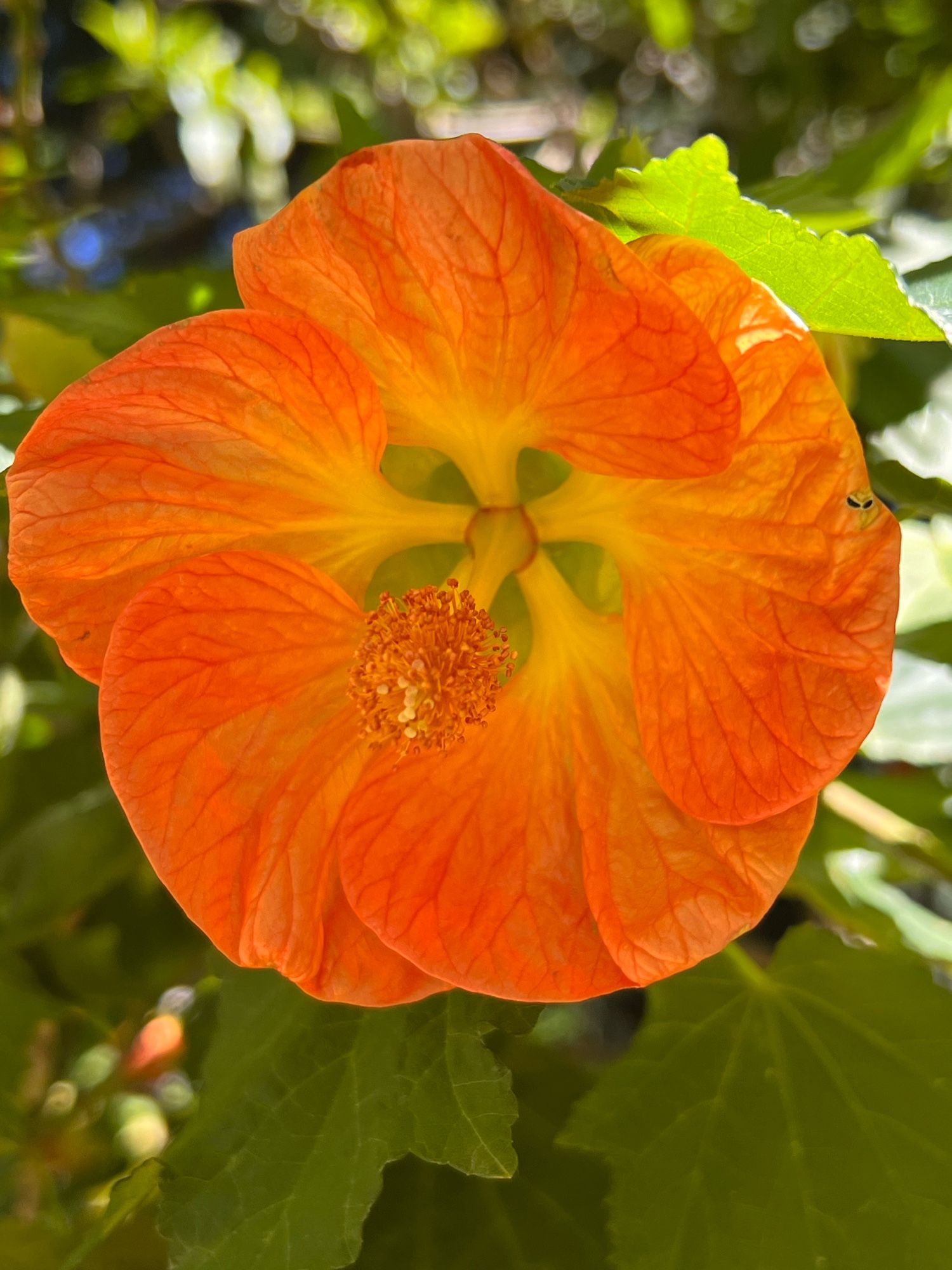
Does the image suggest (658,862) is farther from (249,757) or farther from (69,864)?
(69,864)

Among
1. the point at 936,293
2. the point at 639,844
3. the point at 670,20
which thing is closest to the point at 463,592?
the point at 639,844

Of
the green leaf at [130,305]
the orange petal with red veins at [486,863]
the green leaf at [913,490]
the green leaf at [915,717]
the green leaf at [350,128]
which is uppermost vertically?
the green leaf at [350,128]

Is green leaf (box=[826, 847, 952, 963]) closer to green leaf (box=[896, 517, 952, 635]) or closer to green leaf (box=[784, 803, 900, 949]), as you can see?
green leaf (box=[784, 803, 900, 949])

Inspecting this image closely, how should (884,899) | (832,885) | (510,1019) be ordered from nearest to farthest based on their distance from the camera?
(510,1019), (832,885), (884,899)

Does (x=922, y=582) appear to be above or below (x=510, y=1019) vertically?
A: above

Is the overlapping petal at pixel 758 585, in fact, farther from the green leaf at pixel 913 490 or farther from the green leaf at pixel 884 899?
the green leaf at pixel 884 899

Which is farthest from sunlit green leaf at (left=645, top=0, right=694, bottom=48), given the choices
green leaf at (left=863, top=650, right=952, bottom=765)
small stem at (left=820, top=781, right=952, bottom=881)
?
small stem at (left=820, top=781, right=952, bottom=881)

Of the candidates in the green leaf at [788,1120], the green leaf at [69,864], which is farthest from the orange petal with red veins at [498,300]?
the green leaf at [69,864]
